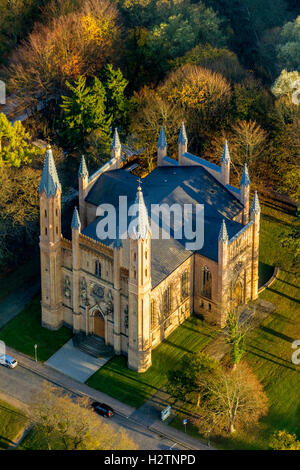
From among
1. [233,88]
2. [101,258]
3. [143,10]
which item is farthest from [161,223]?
[143,10]

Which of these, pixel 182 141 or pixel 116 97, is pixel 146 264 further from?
pixel 116 97

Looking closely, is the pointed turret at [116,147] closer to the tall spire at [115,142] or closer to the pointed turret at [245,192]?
the tall spire at [115,142]

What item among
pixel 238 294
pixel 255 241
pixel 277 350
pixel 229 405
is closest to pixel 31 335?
pixel 238 294

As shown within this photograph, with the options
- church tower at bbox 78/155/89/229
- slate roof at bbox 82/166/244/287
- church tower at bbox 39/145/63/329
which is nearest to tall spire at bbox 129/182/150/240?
slate roof at bbox 82/166/244/287

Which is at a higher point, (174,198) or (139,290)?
(174,198)

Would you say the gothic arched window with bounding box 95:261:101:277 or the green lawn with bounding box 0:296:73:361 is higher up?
the gothic arched window with bounding box 95:261:101:277

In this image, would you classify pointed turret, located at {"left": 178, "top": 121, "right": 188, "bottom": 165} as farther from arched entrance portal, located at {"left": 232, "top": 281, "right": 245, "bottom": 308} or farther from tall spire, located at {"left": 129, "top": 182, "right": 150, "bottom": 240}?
tall spire, located at {"left": 129, "top": 182, "right": 150, "bottom": 240}

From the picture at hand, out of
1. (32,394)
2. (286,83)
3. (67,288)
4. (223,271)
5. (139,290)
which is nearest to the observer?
(139,290)
